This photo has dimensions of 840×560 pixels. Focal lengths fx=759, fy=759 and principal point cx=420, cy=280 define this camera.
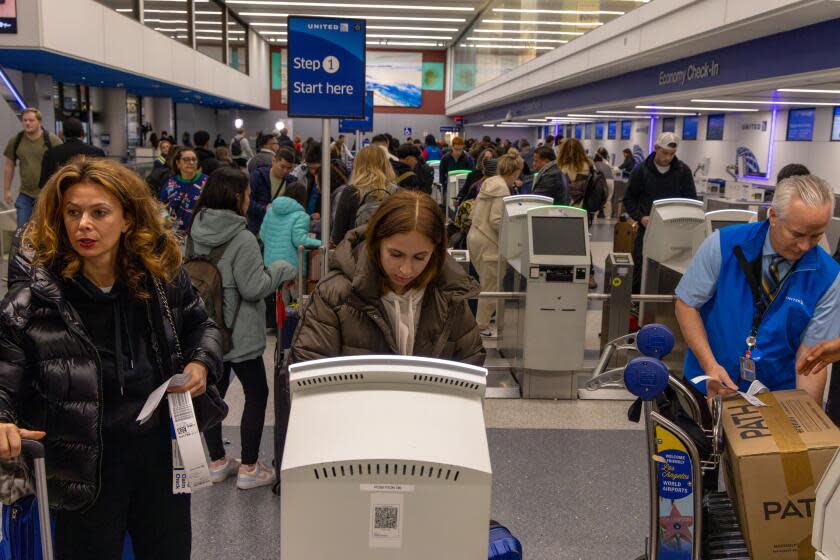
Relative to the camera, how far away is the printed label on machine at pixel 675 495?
231 centimetres

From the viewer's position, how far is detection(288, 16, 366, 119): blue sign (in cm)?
427

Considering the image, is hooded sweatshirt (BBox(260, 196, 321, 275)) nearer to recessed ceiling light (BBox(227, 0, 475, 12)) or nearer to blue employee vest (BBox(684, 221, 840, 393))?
blue employee vest (BBox(684, 221, 840, 393))

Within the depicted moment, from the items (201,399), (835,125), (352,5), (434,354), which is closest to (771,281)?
(434,354)

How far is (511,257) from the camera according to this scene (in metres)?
5.98

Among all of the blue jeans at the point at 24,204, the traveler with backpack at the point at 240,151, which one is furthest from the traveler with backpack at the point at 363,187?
the traveler with backpack at the point at 240,151

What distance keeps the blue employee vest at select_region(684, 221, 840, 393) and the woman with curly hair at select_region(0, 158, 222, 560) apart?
1710mm

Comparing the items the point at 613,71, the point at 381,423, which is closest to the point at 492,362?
the point at 381,423

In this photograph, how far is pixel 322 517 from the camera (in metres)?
1.12

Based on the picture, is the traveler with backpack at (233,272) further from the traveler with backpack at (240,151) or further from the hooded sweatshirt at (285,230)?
the traveler with backpack at (240,151)

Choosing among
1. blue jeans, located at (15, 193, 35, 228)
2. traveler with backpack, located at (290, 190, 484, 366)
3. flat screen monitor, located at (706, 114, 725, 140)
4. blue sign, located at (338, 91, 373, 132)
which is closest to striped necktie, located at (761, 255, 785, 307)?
traveler with backpack, located at (290, 190, 484, 366)

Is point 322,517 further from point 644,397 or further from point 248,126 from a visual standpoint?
point 248,126

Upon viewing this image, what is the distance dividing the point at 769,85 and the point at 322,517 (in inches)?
284

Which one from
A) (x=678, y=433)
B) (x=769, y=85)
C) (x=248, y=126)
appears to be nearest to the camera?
(x=678, y=433)

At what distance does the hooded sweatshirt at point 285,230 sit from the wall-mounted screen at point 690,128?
14.6m
